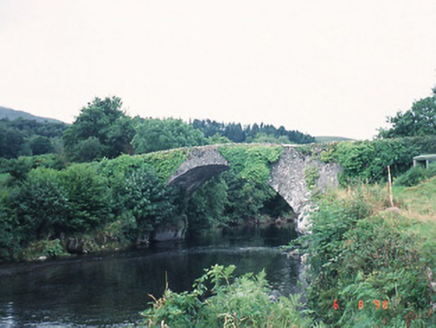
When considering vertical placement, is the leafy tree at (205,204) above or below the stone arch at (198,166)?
below

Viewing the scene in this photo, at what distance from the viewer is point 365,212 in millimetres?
8789

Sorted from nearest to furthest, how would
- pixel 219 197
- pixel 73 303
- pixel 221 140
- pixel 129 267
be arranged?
pixel 73 303
pixel 129 267
pixel 219 197
pixel 221 140

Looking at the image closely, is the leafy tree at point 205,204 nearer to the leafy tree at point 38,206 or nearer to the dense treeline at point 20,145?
the leafy tree at point 38,206

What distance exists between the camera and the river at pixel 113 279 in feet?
41.3

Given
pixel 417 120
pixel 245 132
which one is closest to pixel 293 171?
pixel 417 120

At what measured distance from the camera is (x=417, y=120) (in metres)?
23.6

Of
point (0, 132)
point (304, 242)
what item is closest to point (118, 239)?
point (304, 242)

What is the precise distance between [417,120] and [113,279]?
15959mm

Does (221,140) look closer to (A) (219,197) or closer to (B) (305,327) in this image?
(A) (219,197)

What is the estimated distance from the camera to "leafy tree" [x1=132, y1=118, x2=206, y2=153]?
3397cm

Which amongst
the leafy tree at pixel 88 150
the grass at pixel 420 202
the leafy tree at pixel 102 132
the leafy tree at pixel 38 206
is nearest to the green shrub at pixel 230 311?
the grass at pixel 420 202

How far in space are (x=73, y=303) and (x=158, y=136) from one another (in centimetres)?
2125

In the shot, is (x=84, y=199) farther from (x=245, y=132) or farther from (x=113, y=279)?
(x=245, y=132)

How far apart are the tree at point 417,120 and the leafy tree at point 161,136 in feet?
50.4
